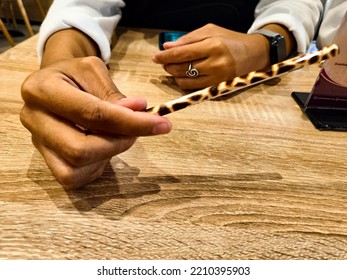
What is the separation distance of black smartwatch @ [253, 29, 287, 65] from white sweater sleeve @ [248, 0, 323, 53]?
0.07 m

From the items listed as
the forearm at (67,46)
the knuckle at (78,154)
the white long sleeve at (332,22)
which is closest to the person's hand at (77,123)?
the knuckle at (78,154)

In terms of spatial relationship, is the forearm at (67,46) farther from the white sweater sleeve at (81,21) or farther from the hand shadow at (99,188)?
the hand shadow at (99,188)

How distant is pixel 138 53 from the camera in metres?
0.84

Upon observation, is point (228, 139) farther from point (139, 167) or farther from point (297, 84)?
point (297, 84)

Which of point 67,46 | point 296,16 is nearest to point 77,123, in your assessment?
point 67,46

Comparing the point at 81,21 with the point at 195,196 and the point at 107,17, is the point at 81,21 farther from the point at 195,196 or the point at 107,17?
the point at 195,196

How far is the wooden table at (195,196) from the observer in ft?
1.11

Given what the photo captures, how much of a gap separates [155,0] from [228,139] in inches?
28.4

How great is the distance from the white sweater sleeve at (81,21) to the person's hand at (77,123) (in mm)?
283

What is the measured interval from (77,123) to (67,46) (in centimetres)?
29

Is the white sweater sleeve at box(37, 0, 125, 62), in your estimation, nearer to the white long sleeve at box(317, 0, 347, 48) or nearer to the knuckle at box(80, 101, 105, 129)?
the knuckle at box(80, 101, 105, 129)

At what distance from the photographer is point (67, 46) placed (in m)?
0.59

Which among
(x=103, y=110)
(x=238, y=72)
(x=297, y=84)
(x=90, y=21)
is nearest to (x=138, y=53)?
(x=90, y=21)

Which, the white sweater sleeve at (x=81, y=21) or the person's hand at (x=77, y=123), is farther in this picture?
the white sweater sleeve at (x=81, y=21)
